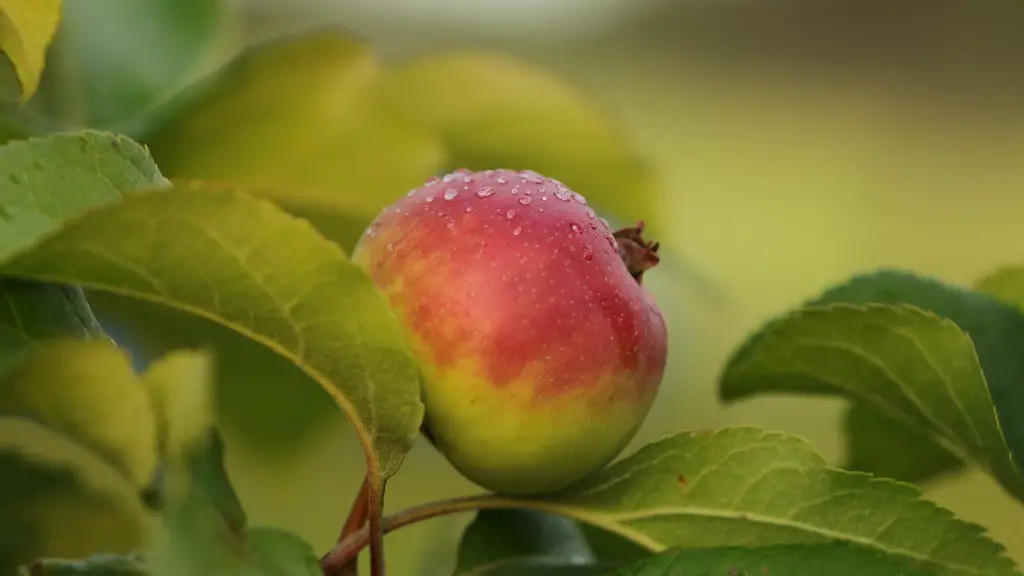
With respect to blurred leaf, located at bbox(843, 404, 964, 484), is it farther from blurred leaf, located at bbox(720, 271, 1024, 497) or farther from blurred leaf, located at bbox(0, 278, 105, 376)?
blurred leaf, located at bbox(0, 278, 105, 376)

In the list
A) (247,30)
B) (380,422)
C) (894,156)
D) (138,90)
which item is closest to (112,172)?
(380,422)

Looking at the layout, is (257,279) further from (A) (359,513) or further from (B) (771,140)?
(B) (771,140)

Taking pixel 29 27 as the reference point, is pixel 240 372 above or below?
below

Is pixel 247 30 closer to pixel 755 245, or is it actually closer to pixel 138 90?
pixel 755 245

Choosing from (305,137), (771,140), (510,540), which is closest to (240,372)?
(305,137)

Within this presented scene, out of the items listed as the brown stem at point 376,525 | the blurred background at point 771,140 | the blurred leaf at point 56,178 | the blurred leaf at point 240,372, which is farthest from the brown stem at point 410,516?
the blurred background at point 771,140

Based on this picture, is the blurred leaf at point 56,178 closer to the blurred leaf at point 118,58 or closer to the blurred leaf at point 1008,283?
the blurred leaf at point 118,58

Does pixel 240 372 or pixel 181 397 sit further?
pixel 240 372
